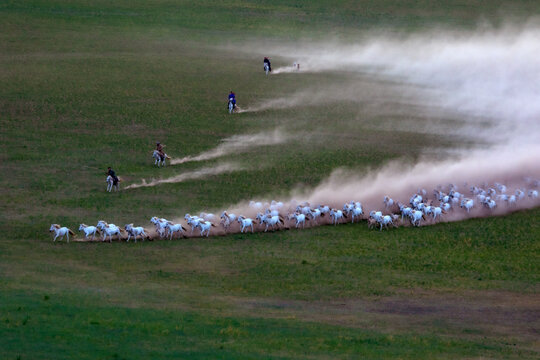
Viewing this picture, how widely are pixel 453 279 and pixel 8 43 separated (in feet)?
212

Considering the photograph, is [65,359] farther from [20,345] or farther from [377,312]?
[377,312]

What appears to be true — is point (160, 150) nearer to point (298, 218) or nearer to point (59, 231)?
point (298, 218)

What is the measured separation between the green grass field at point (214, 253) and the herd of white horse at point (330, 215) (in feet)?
2.18

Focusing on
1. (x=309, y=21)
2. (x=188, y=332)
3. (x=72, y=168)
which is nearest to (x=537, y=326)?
(x=188, y=332)

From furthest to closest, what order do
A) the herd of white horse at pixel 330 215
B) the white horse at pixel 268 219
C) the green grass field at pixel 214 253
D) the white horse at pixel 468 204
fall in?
the white horse at pixel 468 204
the white horse at pixel 268 219
the herd of white horse at pixel 330 215
the green grass field at pixel 214 253

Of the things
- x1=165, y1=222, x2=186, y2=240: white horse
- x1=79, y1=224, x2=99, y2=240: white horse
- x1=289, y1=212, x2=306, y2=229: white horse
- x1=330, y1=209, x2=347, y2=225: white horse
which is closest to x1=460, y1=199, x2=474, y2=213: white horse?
x1=330, y1=209, x2=347, y2=225: white horse

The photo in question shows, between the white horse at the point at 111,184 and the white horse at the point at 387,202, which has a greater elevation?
the white horse at the point at 111,184

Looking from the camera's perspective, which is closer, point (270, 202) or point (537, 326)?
point (537, 326)

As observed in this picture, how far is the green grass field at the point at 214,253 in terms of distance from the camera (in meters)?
27.2

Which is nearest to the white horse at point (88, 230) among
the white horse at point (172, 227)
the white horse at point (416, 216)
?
the white horse at point (172, 227)

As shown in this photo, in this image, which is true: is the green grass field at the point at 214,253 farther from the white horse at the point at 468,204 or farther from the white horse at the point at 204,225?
the white horse at the point at 468,204

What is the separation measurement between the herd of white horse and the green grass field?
2.18 feet

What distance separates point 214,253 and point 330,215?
7113 millimetres

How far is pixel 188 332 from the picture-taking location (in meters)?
27.3
